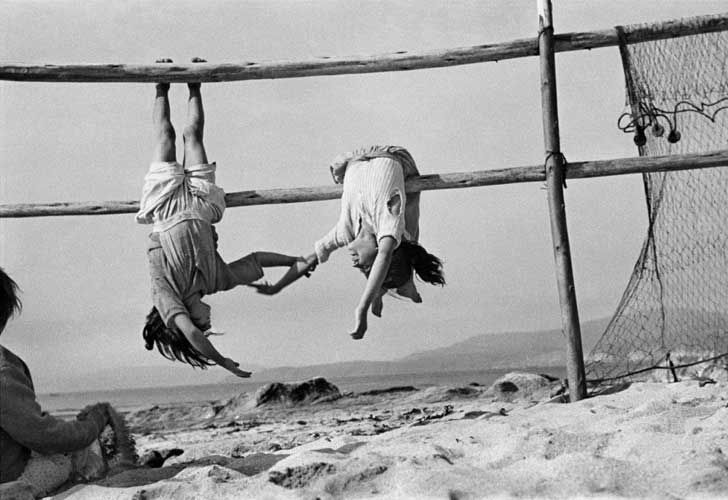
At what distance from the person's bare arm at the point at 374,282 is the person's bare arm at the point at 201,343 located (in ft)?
1.95

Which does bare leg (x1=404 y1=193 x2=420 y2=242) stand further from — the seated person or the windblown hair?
the seated person

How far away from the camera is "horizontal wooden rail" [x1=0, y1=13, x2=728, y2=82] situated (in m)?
4.72

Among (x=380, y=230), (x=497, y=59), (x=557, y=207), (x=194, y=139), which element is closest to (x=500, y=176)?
(x=557, y=207)

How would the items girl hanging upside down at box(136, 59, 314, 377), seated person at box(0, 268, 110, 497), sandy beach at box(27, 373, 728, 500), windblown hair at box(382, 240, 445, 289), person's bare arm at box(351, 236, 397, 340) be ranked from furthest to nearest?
windblown hair at box(382, 240, 445, 289)
girl hanging upside down at box(136, 59, 314, 377)
person's bare arm at box(351, 236, 397, 340)
seated person at box(0, 268, 110, 497)
sandy beach at box(27, 373, 728, 500)

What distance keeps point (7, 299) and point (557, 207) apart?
280 centimetres

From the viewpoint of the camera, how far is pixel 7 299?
3.68 m

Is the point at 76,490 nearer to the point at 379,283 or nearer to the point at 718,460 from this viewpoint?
the point at 379,283

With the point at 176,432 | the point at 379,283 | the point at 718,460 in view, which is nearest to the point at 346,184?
the point at 379,283

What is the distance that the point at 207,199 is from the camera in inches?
176

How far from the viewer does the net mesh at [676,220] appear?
192 inches

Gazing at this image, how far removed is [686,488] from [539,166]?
2.30m

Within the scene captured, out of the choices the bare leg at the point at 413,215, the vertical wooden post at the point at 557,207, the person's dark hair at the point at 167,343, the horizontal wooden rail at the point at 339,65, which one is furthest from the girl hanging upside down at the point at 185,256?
the vertical wooden post at the point at 557,207

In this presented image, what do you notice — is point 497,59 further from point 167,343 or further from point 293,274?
point 167,343

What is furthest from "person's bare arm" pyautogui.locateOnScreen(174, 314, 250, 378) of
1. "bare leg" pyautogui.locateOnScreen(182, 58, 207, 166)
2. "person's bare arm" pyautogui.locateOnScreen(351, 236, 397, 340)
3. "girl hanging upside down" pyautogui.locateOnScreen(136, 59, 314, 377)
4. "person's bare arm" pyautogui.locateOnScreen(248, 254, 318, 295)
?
"bare leg" pyautogui.locateOnScreen(182, 58, 207, 166)
